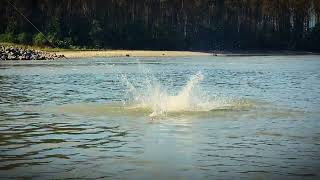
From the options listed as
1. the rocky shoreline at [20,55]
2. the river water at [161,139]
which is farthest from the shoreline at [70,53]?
the river water at [161,139]

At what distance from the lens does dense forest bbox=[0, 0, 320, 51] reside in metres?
111

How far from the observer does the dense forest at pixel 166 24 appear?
365ft

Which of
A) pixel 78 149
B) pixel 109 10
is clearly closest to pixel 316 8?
pixel 109 10

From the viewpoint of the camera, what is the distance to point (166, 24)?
131m

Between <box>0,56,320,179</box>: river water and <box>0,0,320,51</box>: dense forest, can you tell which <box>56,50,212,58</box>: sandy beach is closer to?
<box>0,0,320,51</box>: dense forest

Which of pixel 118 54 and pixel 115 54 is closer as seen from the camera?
pixel 115 54

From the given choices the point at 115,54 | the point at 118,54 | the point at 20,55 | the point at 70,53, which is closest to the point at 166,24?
the point at 118,54

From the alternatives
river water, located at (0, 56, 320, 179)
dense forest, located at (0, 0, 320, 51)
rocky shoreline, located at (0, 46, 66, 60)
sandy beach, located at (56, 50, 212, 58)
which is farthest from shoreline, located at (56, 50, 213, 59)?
river water, located at (0, 56, 320, 179)

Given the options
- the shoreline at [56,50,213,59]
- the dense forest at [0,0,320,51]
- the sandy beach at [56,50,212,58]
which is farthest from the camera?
the dense forest at [0,0,320,51]

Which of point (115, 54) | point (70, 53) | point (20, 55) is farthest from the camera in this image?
point (115, 54)

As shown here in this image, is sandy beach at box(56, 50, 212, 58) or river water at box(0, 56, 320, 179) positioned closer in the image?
river water at box(0, 56, 320, 179)

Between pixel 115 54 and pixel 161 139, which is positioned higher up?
pixel 161 139

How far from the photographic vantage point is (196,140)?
48.1 ft

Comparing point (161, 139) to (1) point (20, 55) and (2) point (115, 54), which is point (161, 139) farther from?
(2) point (115, 54)
